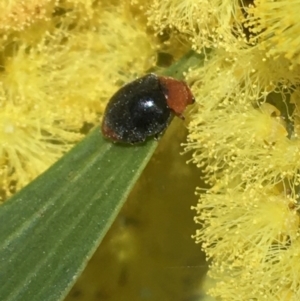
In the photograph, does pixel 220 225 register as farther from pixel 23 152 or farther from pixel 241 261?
pixel 23 152

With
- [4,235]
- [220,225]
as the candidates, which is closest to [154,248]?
[220,225]

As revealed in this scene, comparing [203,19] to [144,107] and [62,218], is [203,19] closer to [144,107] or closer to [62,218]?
[144,107]

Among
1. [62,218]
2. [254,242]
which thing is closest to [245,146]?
[254,242]

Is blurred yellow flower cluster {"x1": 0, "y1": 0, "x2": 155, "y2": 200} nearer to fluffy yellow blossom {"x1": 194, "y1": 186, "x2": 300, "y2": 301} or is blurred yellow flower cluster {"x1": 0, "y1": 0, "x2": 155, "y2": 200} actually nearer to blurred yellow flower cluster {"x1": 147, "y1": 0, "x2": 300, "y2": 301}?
blurred yellow flower cluster {"x1": 147, "y1": 0, "x2": 300, "y2": 301}

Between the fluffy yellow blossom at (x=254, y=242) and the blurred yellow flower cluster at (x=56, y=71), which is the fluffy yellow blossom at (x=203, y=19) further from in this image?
the fluffy yellow blossom at (x=254, y=242)

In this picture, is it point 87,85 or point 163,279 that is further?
point 163,279

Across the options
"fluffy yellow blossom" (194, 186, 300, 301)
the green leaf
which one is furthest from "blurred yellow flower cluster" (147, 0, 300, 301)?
the green leaf

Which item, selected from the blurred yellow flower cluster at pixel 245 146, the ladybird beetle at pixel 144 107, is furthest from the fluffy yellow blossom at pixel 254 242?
the ladybird beetle at pixel 144 107
